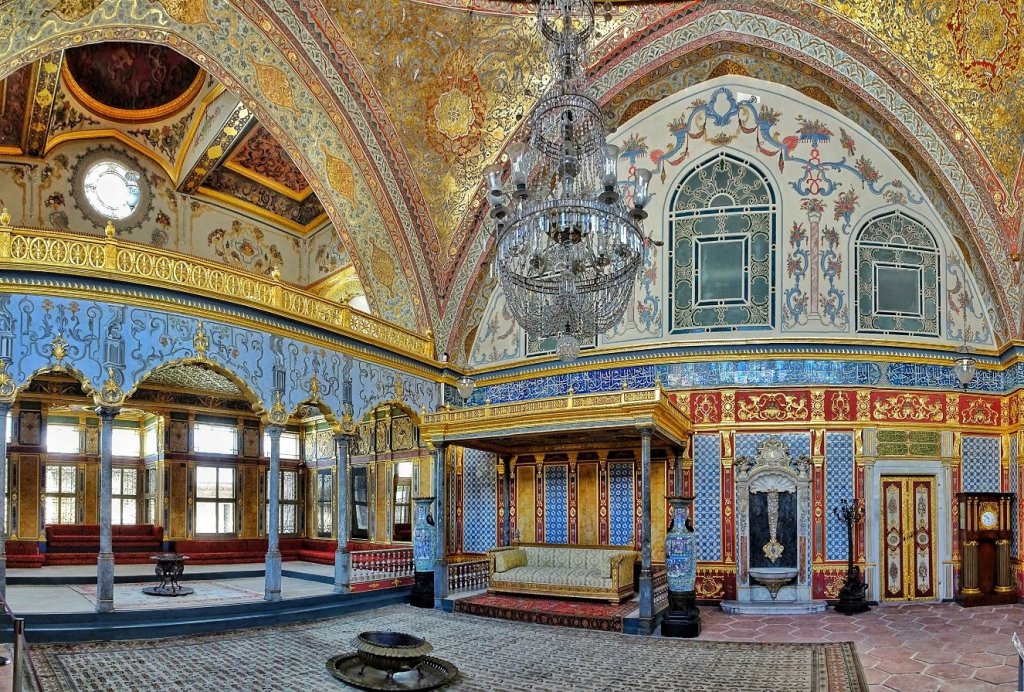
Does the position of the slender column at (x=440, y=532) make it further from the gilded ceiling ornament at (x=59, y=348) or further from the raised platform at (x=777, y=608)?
the gilded ceiling ornament at (x=59, y=348)

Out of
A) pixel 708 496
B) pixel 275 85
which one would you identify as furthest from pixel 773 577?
pixel 275 85

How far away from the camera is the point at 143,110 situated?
47.5 feet

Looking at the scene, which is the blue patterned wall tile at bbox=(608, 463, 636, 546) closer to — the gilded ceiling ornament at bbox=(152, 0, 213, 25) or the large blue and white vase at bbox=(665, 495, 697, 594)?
the large blue and white vase at bbox=(665, 495, 697, 594)

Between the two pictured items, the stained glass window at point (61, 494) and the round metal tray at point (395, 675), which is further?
the stained glass window at point (61, 494)

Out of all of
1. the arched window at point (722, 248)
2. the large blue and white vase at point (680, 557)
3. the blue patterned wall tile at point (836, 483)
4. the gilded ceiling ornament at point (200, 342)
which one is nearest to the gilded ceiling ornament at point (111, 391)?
the gilded ceiling ornament at point (200, 342)

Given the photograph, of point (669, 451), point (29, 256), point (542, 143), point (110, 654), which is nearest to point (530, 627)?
point (669, 451)

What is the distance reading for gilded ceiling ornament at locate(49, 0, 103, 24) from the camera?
10164 millimetres

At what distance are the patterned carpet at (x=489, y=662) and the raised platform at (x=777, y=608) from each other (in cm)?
275

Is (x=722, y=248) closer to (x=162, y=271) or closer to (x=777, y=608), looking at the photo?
(x=777, y=608)

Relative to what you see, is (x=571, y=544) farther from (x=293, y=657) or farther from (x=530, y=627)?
(x=293, y=657)

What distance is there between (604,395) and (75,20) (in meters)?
8.36

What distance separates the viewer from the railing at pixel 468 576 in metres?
13.2

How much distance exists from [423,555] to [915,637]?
6843 mm

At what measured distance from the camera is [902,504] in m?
13.2
